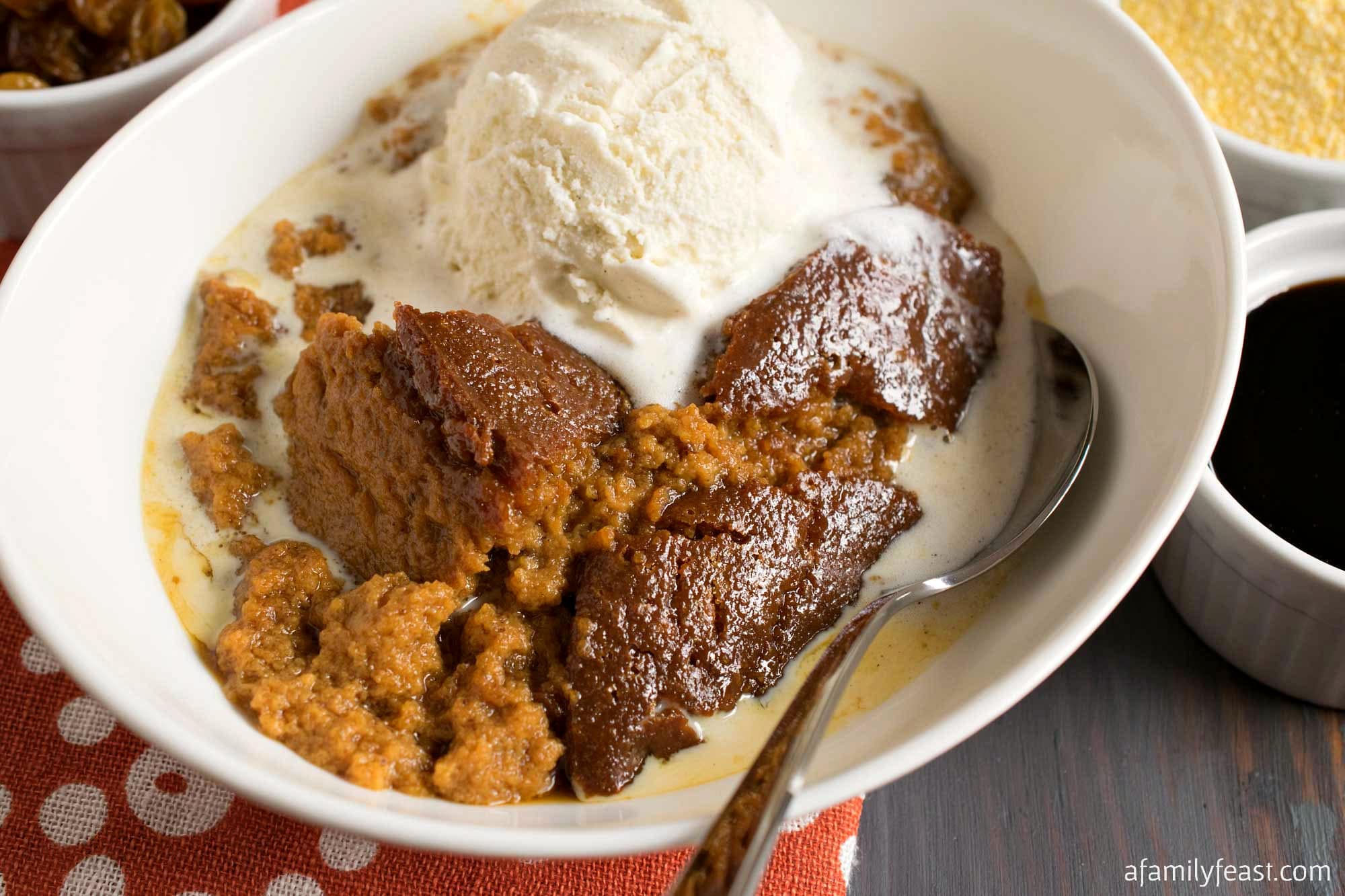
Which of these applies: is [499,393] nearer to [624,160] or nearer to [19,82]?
[624,160]

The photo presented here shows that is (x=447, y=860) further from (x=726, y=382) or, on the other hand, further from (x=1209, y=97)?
(x=1209, y=97)

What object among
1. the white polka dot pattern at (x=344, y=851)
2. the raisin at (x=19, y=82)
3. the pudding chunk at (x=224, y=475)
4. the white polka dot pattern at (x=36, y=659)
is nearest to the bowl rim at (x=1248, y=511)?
the white polka dot pattern at (x=344, y=851)

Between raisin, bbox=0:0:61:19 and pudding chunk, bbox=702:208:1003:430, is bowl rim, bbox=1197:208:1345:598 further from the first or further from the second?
raisin, bbox=0:0:61:19

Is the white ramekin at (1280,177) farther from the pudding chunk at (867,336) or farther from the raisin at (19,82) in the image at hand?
the raisin at (19,82)

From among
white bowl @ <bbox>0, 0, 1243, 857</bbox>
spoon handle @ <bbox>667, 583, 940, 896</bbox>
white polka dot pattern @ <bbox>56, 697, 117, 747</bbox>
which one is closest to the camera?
spoon handle @ <bbox>667, 583, 940, 896</bbox>

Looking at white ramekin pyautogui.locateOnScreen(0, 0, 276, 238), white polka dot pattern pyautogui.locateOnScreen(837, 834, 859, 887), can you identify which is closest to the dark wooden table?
white polka dot pattern pyautogui.locateOnScreen(837, 834, 859, 887)

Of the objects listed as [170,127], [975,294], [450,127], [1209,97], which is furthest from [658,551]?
[1209,97]
